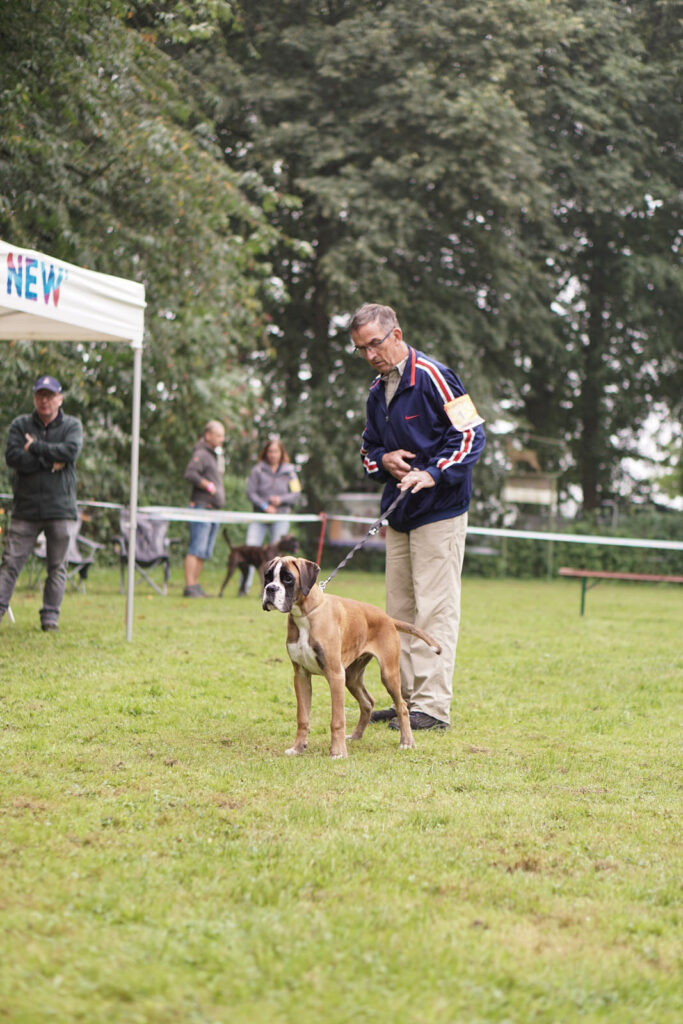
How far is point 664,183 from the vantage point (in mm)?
22891

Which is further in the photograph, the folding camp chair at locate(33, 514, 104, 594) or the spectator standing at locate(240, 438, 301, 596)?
the spectator standing at locate(240, 438, 301, 596)

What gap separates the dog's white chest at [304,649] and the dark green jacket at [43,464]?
4.36 meters

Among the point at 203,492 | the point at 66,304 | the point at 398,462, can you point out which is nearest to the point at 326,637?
the point at 398,462

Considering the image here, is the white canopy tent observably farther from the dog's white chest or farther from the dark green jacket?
the dog's white chest

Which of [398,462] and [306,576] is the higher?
[398,462]

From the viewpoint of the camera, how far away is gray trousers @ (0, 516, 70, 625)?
8.80m

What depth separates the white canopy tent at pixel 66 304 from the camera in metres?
7.08

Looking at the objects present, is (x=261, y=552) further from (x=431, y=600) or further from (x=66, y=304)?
(x=431, y=600)

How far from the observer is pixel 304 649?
16.8 feet

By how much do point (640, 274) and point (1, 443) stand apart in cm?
1448

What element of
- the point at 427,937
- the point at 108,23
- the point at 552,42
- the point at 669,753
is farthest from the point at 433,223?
the point at 427,937

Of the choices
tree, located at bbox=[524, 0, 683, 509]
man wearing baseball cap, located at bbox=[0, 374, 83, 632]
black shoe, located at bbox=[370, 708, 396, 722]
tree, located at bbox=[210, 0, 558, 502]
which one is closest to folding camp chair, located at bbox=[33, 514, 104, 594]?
man wearing baseball cap, located at bbox=[0, 374, 83, 632]

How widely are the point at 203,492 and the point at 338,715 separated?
28.5 ft

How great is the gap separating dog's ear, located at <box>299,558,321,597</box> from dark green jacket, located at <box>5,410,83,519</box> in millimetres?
4411
